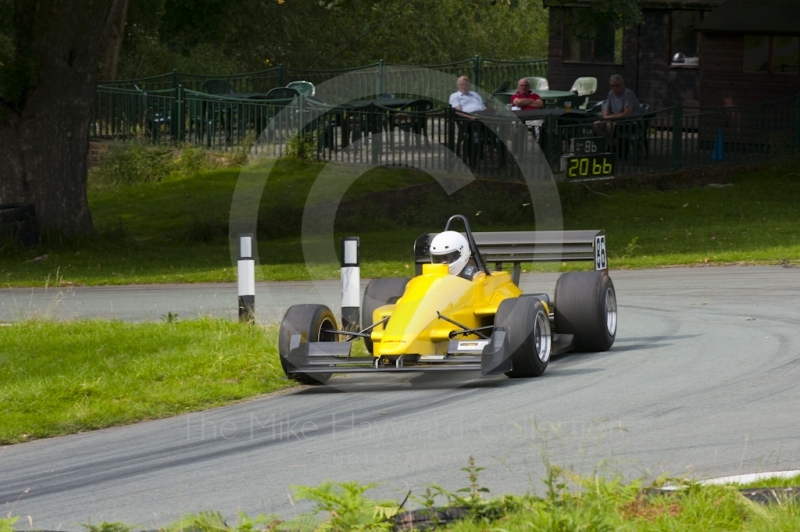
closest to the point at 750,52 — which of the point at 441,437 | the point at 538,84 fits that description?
the point at 538,84

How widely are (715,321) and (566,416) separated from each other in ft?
15.8

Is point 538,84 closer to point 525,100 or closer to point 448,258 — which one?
point 525,100

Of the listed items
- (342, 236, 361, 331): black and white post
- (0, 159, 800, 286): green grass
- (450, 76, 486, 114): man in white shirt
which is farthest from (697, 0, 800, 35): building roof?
(342, 236, 361, 331): black and white post

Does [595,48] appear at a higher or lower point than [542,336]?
higher

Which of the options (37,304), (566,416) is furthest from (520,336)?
(37,304)

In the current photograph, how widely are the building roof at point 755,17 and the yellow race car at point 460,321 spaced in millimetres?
18521

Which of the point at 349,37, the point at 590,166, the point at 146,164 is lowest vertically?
the point at 590,166

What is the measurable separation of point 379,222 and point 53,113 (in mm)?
6257

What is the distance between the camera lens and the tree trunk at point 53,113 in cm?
1959

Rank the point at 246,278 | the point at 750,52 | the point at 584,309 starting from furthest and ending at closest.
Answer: the point at 750,52 < the point at 246,278 < the point at 584,309

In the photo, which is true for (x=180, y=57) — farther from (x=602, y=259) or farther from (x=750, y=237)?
(x=602, y=259)

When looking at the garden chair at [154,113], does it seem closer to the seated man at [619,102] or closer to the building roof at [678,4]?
the building roof at [678,4]

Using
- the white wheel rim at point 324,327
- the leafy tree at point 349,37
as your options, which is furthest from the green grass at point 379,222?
the leafy tree at point 349,37

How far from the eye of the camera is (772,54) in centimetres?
2850
